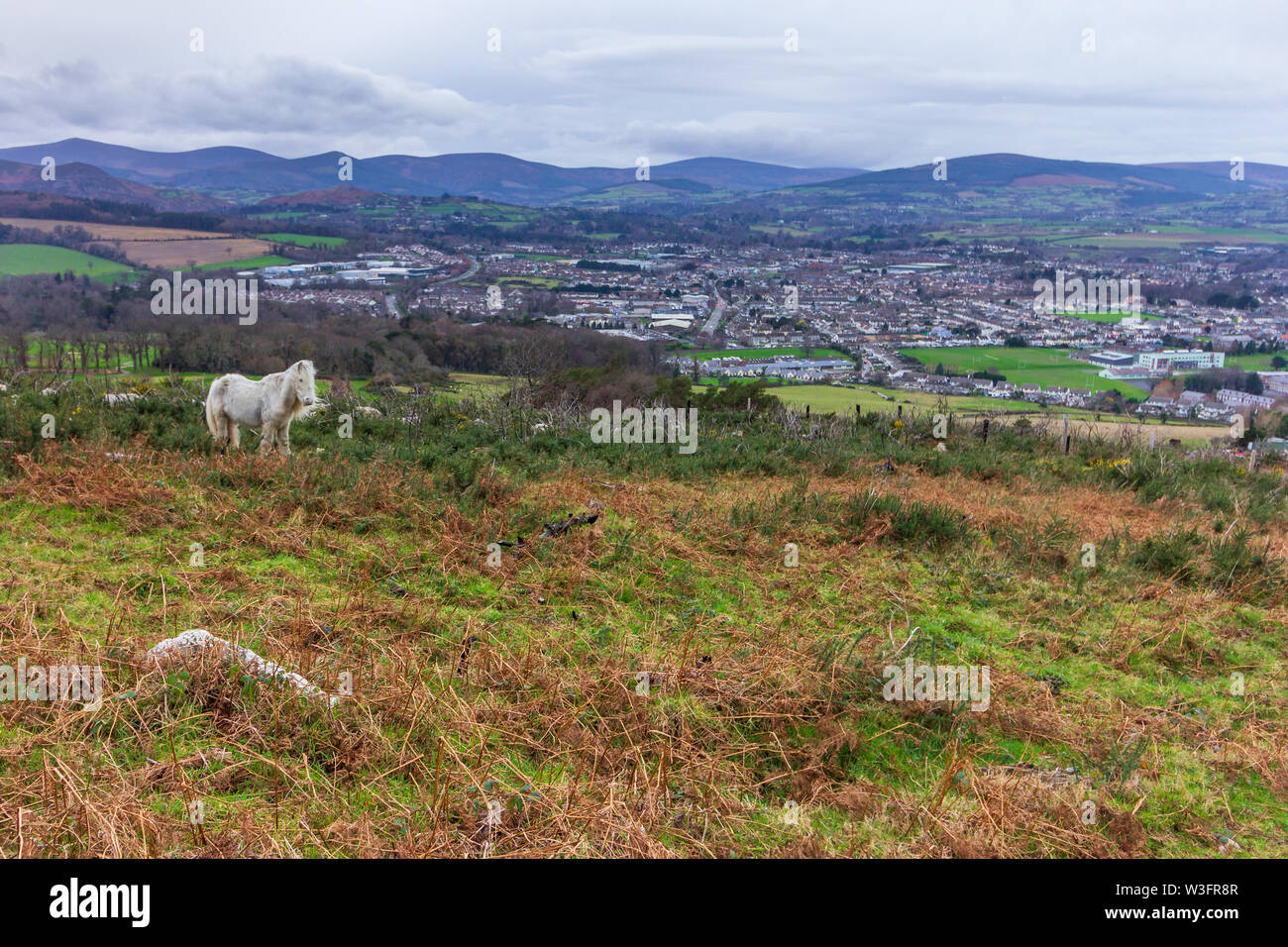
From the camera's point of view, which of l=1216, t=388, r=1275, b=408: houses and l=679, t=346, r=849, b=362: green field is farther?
l=679, t=346, r=849, b=362: green field

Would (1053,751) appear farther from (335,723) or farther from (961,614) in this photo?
(335,723)

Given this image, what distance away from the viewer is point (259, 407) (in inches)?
319

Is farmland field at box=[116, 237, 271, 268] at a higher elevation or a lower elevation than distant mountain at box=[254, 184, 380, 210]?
lower

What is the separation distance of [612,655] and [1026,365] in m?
29.8

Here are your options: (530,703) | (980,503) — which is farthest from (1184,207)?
(530,703)

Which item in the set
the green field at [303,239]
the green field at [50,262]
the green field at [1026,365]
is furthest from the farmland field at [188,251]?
the green field at [1026,365]

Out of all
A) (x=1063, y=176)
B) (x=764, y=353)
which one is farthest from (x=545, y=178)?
(x=764, y=353)

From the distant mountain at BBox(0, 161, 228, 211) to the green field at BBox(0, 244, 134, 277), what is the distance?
15074 millimetres

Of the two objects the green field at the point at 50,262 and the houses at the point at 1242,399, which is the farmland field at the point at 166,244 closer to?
the green field at the point at 50,262

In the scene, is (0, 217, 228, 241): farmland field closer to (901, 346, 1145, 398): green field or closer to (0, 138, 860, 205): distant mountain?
(0, 138, 860, 205): distant mountain

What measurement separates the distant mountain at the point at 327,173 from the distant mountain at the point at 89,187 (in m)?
1.94

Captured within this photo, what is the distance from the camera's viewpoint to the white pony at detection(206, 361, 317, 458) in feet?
26.2

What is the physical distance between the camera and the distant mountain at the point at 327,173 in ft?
233

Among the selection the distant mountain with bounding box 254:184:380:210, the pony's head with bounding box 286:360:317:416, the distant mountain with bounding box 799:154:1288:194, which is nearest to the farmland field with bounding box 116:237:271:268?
the distant mountain with bounding box 254:184:380:210
